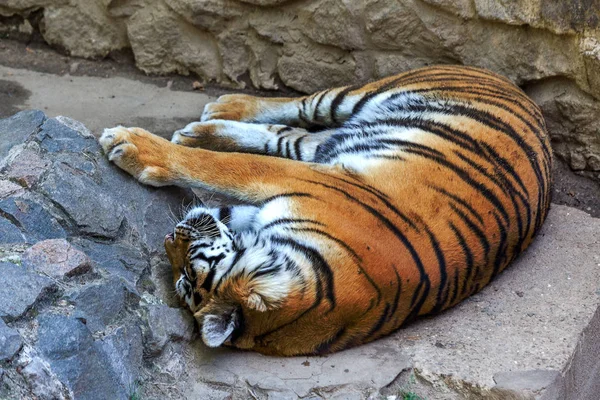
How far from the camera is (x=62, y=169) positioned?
9.23 feet

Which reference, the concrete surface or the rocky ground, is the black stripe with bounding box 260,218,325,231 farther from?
the concrete surface

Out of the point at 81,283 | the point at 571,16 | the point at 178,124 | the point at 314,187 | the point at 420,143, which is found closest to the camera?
the point at 81,283

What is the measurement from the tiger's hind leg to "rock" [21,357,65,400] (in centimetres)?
145

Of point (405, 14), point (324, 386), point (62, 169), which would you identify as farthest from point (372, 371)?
point (405, 14)

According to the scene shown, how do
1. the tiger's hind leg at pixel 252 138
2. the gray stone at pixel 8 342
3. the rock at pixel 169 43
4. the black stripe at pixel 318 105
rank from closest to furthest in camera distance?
the gray stone at pixel 8 342 → the tiger's hind leg at pixel 252 138 → the black stripe at pixel 318 105 → the rock at pixel 169 43

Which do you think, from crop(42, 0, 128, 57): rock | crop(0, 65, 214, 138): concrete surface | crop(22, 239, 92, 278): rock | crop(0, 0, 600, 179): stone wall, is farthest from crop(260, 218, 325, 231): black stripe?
crop(42, 0, 128, 57): rock

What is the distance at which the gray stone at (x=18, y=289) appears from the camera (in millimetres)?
2248

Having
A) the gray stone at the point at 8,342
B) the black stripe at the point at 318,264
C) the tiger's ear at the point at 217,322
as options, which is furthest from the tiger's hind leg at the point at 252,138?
the gray stone at the point at 8,342

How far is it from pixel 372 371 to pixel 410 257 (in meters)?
0.38

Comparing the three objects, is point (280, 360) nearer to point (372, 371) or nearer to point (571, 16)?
point (372, 371)

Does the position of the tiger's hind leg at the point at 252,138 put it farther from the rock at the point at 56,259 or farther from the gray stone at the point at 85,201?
the rock at the point at 56,259

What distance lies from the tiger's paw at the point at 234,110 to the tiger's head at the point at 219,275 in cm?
90

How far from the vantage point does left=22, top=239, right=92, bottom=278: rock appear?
2.42m

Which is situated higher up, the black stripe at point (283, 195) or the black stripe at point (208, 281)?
the black stripe at point (283, 195)
